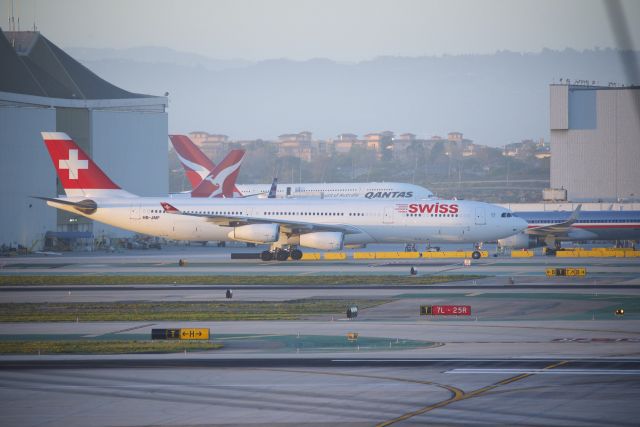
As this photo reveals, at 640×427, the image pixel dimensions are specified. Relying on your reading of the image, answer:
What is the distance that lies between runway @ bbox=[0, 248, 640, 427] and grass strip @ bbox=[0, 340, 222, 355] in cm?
72

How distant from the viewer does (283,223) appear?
66562 mm

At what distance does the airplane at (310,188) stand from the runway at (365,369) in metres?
68.4

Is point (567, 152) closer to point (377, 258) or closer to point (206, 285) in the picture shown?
point (377, 258)

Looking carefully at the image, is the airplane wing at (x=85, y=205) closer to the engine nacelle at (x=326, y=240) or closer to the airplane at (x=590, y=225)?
the engine nacelle at (x=326, y=240)

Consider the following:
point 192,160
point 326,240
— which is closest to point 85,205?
point 326,240

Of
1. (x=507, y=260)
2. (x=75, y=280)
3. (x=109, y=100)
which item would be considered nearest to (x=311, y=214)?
(x=507, y=260)

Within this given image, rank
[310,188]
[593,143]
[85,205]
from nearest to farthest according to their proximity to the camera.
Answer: [85,205] → [310,188] → [593,143]

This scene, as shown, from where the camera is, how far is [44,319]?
36688 mm

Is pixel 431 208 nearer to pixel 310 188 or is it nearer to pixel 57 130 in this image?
pixel 57 130

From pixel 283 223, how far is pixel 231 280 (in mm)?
14260

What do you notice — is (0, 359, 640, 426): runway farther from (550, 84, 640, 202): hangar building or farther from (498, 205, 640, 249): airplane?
(550, 84, 640, 202): hangar building

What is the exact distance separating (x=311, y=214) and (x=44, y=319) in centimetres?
3380

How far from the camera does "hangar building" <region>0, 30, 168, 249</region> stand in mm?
86438

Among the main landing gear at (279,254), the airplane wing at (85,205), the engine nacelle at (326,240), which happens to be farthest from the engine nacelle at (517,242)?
the airplane wing at (85,205)
